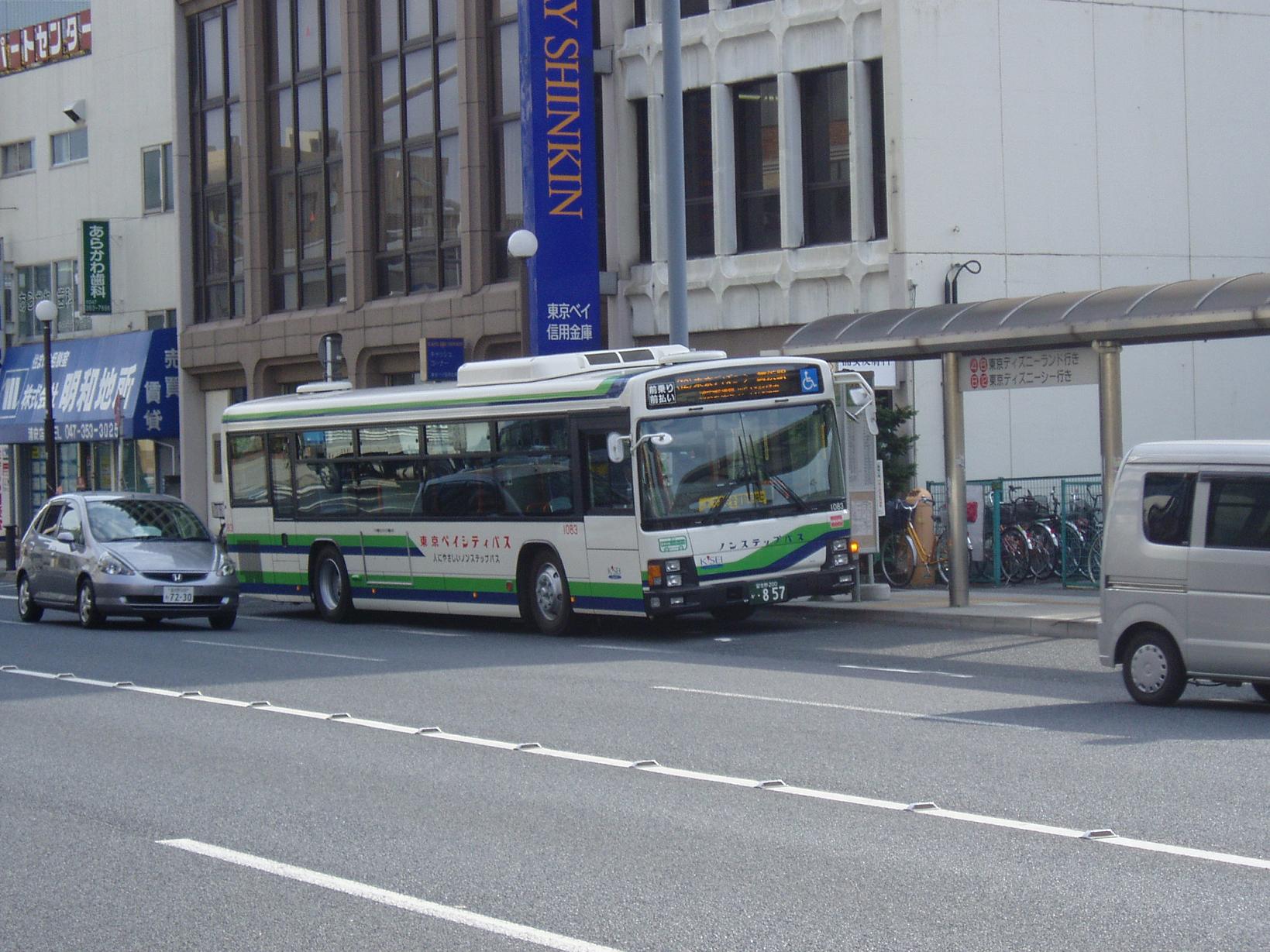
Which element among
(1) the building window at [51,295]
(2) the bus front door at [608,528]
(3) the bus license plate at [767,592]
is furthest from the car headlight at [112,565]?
(1) the building window at [51,295]

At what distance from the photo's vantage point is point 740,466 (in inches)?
771

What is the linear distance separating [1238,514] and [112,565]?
1446cm

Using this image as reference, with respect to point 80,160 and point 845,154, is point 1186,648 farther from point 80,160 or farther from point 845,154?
point 80,160

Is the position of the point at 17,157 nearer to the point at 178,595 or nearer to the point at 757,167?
the point at 757,167

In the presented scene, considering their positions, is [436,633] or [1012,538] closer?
[436,633]

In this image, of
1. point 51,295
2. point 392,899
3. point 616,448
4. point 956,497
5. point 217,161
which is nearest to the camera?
point 392,899

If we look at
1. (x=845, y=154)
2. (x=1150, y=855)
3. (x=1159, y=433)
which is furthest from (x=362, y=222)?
(x=1150, y=855)

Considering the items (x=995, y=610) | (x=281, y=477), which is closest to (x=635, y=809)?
(x=995, y=610)

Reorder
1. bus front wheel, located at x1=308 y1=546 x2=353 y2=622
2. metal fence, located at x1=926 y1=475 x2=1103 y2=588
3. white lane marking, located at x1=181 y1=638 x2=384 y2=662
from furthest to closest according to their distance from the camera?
1. bus front wheel, located at x1=308 y1=546 x2=353 y2=622
2. metal fence, located at x1=926 y1=475 x2=1103 y2=588
3. white lane marking, located at x1=181 y1=638 x2=384 y2=662

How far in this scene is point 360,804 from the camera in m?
9.62

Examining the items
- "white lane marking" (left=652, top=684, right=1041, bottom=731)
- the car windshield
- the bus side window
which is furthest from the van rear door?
the bus side window

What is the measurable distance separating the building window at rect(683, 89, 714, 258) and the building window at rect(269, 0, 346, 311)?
1049cm

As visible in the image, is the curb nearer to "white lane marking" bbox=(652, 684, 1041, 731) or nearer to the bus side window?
"white lane marking" bbox=(652, 684, 1041, 731)

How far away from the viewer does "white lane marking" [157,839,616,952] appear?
6598 mm
